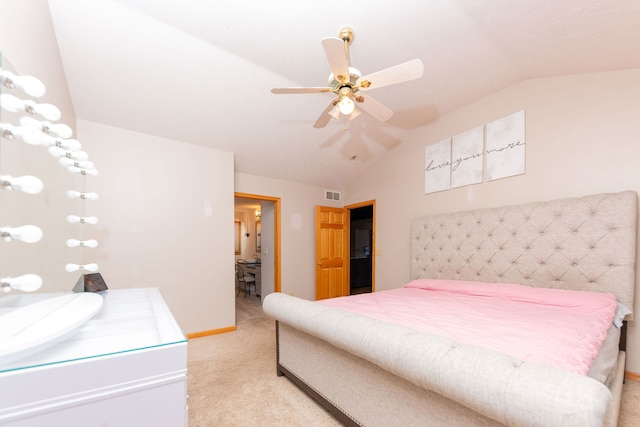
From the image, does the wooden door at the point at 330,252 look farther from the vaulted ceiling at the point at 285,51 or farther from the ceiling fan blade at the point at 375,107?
the ceiling fan blade at the point at 375,107

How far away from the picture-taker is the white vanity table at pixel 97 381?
559mm

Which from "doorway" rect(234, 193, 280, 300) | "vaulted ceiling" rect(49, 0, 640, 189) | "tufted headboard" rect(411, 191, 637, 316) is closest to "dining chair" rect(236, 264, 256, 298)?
"doorway" rect(234, 193, 280, 300)

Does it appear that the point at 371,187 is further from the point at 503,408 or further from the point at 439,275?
the point at 503,408

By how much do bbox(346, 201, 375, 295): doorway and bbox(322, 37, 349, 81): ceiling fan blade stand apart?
5.13m

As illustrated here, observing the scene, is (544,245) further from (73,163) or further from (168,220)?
(168,220)

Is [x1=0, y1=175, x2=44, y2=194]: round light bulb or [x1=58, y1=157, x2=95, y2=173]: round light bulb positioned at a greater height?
[x1=58, y1=157, x2=95, y2=173]: round light bulb

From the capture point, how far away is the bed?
93 cm

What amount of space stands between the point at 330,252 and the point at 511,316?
3.37m

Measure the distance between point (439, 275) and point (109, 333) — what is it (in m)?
3.30

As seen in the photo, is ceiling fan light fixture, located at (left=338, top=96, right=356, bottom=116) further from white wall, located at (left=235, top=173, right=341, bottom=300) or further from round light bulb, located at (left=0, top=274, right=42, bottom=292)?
white wall, located at (left=235, top=173, right=341, bottom=300)

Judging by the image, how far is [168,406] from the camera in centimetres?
70

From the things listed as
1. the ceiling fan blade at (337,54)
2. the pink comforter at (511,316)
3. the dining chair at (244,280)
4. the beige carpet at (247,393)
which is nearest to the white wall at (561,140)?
the pink comforter at (511,316)

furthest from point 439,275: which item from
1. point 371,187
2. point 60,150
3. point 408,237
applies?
point 60,150

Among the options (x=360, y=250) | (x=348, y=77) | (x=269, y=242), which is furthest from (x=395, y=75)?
(x=360, y=250)
